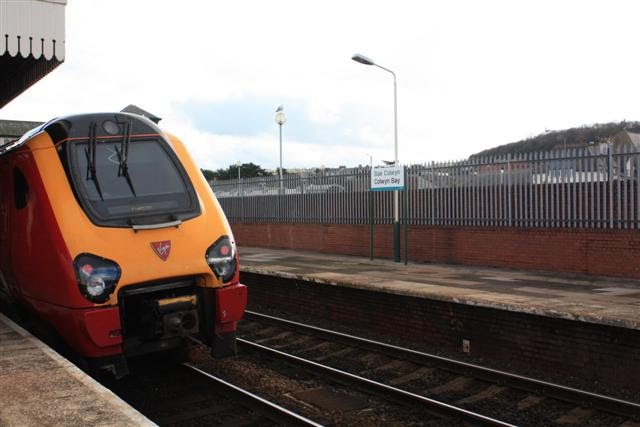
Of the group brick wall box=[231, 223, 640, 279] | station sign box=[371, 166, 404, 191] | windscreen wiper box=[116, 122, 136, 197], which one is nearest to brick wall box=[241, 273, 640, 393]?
station sign box=[371, 166, 404, 191]

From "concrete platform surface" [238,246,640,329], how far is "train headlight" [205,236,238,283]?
3.81 metres

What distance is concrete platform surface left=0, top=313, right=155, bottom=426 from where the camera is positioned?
14.1 feet

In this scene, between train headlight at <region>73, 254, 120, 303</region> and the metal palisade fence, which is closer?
train headlight at <region>73, 254, 120, 303</region>

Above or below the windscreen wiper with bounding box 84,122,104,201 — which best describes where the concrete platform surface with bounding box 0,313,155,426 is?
below

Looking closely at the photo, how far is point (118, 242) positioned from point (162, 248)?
40cm

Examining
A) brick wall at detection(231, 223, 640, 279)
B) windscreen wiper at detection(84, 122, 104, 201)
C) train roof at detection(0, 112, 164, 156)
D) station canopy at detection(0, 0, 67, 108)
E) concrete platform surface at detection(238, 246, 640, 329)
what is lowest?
concrete platform surface at detection(238, 246, 640, 329)

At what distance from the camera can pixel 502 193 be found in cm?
1354

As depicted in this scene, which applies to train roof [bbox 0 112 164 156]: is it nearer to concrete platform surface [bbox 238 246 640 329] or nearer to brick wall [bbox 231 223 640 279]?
concrete platform surface [bbox 238 246 640 329]

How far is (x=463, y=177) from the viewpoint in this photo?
47.4ft

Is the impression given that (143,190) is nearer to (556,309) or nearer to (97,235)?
(97,235)

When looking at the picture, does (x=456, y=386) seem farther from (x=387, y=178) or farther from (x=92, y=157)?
(x=387, y=178)

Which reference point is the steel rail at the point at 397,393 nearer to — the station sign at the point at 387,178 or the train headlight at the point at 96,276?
the train headlight at the point at 96,276

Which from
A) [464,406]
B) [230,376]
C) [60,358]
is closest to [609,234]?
[464,406]

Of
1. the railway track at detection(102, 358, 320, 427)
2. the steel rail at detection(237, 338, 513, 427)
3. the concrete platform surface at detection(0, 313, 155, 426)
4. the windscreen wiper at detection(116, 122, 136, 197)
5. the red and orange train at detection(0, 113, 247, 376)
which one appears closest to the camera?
the concrete platform surface at detection(0, 313, 155, 426)
